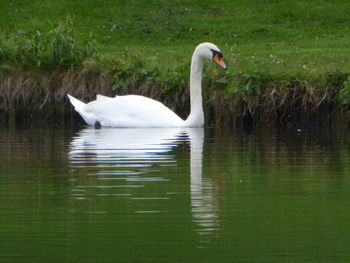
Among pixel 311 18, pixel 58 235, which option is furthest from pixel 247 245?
pixel 311 18

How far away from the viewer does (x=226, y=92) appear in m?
14.8

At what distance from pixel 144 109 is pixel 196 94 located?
2.52ft

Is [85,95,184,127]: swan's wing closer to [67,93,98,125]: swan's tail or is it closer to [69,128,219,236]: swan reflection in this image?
[67,93,98,125]: swan's tail

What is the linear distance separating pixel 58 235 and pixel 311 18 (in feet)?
56.5

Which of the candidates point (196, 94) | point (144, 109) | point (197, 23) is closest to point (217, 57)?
point (196, 94)

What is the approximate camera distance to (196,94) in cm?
1446

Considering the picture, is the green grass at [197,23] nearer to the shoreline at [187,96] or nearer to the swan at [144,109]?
the shoreline at [187,96]

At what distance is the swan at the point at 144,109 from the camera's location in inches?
559

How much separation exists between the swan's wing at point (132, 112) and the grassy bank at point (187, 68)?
85cm

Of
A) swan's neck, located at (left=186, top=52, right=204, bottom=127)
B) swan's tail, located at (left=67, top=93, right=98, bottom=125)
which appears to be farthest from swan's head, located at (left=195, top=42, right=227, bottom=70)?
swan's tail, located at (left=67, top=93, right=98, bottom=125)

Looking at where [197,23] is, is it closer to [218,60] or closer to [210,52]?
[210,52]

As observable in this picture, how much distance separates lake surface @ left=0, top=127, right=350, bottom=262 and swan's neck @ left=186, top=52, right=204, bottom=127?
1.91 meters

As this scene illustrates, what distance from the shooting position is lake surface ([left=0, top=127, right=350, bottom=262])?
5.72 m

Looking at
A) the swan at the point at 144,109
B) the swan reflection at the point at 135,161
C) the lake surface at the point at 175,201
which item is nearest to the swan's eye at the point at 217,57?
the swan at the point at 144,109
